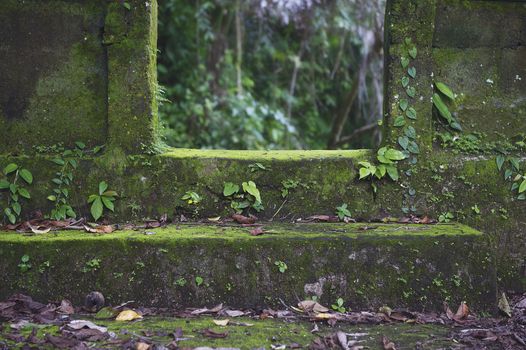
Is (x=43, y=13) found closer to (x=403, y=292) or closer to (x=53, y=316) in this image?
(x=53, y=316)

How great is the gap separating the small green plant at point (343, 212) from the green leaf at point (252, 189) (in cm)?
55

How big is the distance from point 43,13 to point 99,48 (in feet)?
1.41

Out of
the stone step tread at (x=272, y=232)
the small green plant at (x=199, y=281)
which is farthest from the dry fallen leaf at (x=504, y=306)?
the small green plant at (x=199, y=281)

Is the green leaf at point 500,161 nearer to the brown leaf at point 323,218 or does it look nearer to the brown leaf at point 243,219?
the brown leaf at point 323,218

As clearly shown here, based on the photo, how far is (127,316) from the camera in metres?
3.13

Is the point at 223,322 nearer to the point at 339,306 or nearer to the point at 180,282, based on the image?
the point at 180,282

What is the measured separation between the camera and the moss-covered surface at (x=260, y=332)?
9.24 feet

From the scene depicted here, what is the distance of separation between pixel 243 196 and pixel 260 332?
3.98 ft

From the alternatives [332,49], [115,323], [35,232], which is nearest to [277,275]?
[115,323]

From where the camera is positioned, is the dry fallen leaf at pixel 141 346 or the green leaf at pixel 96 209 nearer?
the dry fallen leaf at pixel 141 346

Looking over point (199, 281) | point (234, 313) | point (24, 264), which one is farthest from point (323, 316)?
point (24, 264)

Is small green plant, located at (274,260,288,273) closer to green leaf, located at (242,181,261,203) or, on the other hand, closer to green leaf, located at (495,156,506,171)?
green leaf, located at (242,181,261,203)

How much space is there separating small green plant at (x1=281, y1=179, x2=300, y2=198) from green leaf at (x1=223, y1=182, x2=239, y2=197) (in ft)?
1.04

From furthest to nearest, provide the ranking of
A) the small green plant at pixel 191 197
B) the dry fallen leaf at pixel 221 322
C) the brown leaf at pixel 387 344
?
the small green plant at pixel 191 197
the dry fallen leaf at pixel 221 322
the brown leaf at pixel 387 344
